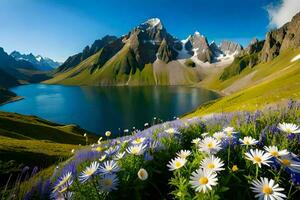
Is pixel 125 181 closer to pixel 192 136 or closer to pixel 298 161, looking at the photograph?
pixel 298 161

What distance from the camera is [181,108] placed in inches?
5901

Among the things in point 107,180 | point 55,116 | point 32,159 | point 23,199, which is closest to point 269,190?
point 107,180

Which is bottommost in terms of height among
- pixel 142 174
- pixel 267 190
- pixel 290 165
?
pixel 142 174

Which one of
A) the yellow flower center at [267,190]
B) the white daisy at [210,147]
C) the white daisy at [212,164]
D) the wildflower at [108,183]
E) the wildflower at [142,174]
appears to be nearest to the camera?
the yellow flower center at [267,190]

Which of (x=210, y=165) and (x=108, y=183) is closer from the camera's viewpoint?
(x=210, y=165)

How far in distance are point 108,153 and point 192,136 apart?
2841 mm

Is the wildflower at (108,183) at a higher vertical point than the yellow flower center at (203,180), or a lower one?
lower

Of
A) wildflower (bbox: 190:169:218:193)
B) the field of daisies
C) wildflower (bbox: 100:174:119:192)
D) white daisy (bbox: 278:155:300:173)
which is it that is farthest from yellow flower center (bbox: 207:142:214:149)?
wildflower (bbox: 100:174:119:192)

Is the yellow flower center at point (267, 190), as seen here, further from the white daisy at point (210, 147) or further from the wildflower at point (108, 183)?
the wildflower at point (108, 183)

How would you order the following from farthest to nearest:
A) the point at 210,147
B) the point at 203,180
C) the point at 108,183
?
1. the point at 210,147
2. the point at 108,183
3. the point at 203,180

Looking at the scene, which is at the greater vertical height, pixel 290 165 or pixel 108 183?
pixel 290 165

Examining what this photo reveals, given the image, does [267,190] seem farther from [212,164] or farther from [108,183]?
[108,183]

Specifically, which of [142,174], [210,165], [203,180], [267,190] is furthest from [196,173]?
[267,190]

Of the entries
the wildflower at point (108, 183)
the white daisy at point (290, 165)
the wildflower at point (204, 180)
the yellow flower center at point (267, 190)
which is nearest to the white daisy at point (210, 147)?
the wildflower at point (204, 180)
